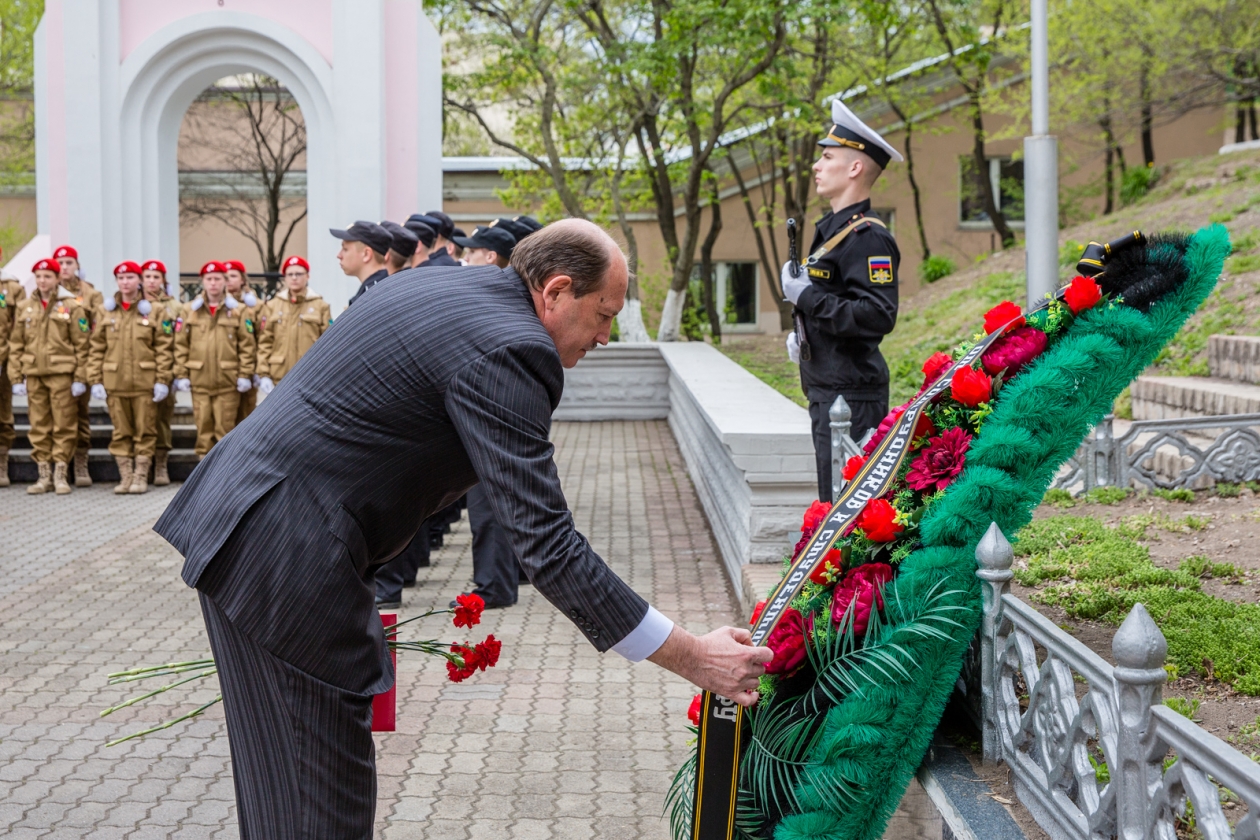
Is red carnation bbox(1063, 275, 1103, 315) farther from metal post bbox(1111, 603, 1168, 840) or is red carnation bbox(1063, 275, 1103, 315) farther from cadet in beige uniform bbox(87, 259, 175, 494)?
cadet in beige uniform bbox(87, 259, 175, 494)

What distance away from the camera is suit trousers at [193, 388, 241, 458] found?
37.8 ft

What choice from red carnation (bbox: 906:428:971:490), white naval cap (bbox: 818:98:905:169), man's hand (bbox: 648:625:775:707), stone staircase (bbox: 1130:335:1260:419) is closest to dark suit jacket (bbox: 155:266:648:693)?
man's hand (bbox: 648:625:775:707)

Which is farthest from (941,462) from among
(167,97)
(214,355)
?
(167,97)

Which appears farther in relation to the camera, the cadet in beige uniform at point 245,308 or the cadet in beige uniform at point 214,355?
the cadet in beige uniform at point 245,308

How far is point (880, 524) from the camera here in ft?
9.94

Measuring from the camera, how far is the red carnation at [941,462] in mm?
3074

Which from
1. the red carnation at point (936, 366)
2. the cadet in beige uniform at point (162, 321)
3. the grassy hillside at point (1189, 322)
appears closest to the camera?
the red carnation at point (936, 366)

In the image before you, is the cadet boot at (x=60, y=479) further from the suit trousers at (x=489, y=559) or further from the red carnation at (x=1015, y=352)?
the red carnation at (x=1015, y=352)

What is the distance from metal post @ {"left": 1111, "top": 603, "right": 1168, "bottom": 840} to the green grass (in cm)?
131

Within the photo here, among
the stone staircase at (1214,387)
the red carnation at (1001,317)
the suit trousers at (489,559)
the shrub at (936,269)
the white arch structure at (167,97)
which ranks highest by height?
the white arch structure at (167,97)

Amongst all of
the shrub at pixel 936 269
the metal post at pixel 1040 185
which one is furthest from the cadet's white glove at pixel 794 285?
the shrub at pixel 936 269

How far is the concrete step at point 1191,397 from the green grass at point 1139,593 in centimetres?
292

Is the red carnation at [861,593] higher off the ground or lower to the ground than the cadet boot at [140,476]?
higher

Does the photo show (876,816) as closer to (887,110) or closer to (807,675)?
(807,675)
